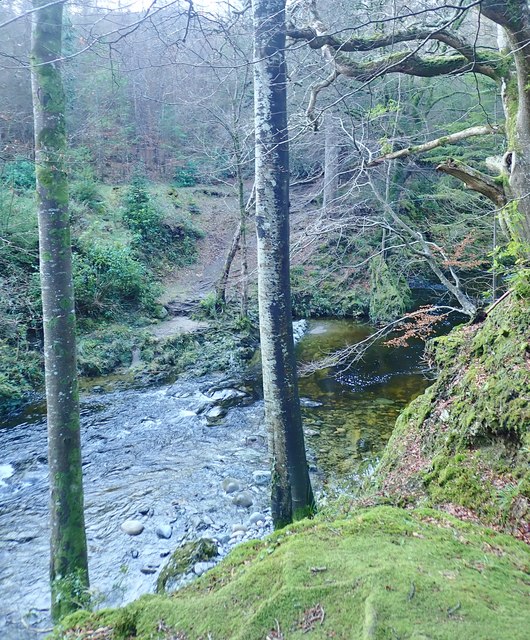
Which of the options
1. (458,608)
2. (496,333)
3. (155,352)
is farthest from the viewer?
(155,352)

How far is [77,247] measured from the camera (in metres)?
12.7

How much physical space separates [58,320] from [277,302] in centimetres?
230

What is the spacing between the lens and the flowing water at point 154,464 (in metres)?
4.83

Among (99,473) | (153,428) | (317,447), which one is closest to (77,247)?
(153,428)

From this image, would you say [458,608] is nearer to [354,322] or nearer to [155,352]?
[155,352]

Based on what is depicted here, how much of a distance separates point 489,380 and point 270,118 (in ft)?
12.0

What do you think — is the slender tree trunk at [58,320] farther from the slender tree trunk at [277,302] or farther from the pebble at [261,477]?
the pebble at [261,477]

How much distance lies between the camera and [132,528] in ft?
17.8

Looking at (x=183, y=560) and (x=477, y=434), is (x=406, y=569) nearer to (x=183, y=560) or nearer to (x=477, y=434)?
(x=477, y=434)

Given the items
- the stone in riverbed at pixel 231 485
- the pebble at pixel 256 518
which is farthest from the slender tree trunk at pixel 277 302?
the stone in riverbed at pixel 231 485

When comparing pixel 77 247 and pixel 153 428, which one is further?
pixel 77 247

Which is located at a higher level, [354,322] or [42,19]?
[42,19]

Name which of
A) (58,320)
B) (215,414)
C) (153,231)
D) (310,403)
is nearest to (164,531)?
(58,320)

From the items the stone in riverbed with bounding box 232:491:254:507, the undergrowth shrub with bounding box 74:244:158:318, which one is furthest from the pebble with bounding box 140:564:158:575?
the undergrowth shrub with bounding box 74:244:158:318
